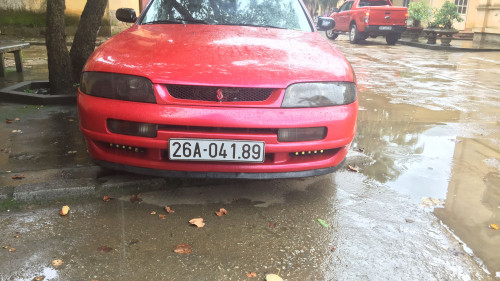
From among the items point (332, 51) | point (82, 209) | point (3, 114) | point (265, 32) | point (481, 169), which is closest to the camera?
point (82, 209)

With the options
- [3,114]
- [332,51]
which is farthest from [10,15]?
[332,51]

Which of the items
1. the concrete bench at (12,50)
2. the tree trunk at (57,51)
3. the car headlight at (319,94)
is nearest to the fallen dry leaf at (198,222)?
the car headlight at (319,94)

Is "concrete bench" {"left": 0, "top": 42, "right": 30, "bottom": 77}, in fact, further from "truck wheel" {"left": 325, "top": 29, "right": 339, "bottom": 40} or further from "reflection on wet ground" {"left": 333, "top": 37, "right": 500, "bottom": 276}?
"truck wheel" {"left": 325, "top": 29, "right": 339, "bottom": 40}

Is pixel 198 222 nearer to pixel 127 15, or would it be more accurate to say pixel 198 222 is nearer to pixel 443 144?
pixel 127 15

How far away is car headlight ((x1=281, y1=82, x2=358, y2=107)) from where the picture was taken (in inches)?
102

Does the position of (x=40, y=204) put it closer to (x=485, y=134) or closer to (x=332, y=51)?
(x=332, y=51)

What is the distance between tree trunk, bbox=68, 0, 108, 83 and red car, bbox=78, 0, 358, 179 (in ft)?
10.2

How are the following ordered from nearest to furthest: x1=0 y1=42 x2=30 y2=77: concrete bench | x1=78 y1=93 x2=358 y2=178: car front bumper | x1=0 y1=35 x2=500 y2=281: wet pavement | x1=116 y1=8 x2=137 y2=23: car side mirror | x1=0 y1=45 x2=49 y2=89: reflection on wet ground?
A: x1=0 y1=35 x2=500 y2=281: wet pavement < x1=78 y1=93 x2=358 y2=178: car front bumper < x1=116 y1=8 x2=137 y2=23: car side mirror < x1=0 y1=42 x2=30 y2=77: concrete bench < x1=0 y1=45 x2=49 y2=89: reflection on wet ground

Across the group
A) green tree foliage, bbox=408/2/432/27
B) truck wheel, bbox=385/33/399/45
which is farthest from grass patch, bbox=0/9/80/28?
green tree foliage, bbox=408/2/432/27

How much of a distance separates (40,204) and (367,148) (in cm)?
293

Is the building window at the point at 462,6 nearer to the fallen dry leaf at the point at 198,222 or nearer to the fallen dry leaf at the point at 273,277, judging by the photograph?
the fallen dry leaf at the point at 198,222

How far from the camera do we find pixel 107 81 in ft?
8.59

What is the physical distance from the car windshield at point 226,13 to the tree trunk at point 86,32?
2184mm

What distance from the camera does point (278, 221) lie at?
2727 mm
